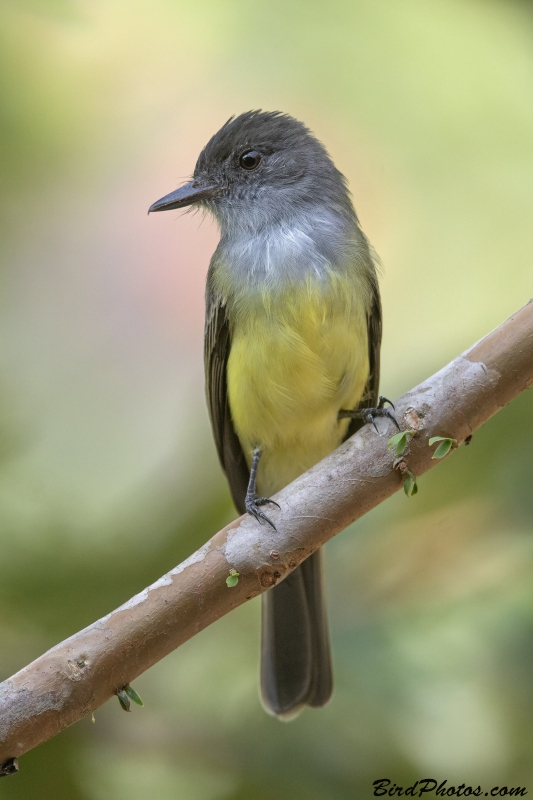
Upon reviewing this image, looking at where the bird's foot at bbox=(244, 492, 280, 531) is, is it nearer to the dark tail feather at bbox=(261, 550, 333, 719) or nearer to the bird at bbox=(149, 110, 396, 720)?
the bird at bbox=(149, 110, 396, 720)

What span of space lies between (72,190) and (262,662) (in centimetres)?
153

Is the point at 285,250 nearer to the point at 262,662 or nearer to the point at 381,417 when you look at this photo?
the point at 381,417

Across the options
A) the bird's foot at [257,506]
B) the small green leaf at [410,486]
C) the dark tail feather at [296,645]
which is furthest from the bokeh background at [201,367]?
the small green leaf at [410,486]

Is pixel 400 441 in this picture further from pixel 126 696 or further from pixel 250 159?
pixel 250 159

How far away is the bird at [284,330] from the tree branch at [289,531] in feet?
0.51

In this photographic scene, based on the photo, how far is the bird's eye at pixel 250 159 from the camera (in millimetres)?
2176

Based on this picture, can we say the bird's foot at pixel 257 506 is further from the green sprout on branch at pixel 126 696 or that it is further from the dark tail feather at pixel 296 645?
the dark tail feather at pixel 296 645

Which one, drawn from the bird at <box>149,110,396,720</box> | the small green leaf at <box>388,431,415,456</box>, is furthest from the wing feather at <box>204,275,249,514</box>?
the small green leaf at <box>388,431,415,456</box>

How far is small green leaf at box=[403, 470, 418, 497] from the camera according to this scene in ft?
4.79

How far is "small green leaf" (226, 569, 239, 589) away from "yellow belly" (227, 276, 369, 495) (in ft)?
1.90

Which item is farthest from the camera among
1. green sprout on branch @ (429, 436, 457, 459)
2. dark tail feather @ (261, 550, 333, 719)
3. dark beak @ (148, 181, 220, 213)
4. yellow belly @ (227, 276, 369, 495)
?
dark beak @ (148, 181, 220, 213)

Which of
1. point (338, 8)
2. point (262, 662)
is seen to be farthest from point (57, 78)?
point (262, 662)

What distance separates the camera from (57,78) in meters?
2.49

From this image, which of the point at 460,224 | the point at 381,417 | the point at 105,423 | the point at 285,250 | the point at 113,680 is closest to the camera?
the point at 113,680
